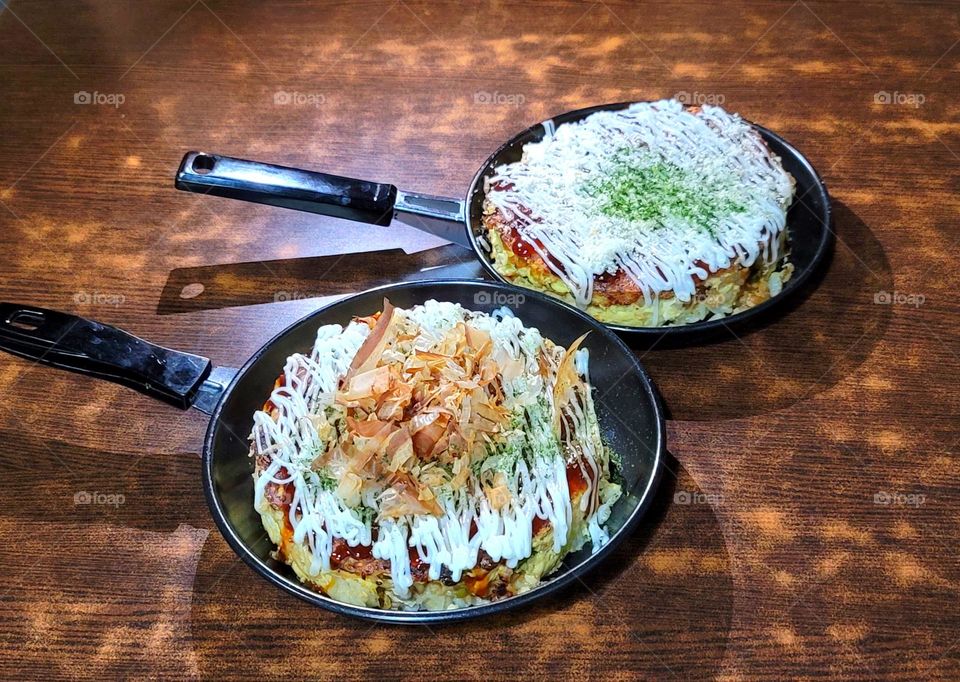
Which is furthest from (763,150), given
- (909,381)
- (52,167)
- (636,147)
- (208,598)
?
(52,167)

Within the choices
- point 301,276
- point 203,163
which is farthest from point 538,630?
point 203,163

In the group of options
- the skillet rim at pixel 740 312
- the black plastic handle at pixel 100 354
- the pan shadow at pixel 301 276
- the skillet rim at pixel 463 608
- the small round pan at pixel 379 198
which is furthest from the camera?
the pan shadow at pixel 301 276

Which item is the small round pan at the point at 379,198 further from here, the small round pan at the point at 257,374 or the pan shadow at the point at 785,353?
the small round pan at the point at 257,374

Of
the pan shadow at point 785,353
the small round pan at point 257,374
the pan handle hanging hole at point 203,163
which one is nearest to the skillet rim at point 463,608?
the small round pan at point 257,374

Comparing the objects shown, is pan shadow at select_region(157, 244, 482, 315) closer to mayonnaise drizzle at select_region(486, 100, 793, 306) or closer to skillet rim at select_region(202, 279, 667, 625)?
mayonnaise drizzle at select_region(486, 100, 793, 306)

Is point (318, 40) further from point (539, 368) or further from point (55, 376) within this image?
point (539, 368)

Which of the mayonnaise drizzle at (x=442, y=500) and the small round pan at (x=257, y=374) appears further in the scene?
the small round pan at (x=257, y=374)

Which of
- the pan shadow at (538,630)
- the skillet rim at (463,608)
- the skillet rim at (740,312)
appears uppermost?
the skillet rim at (740,312)
